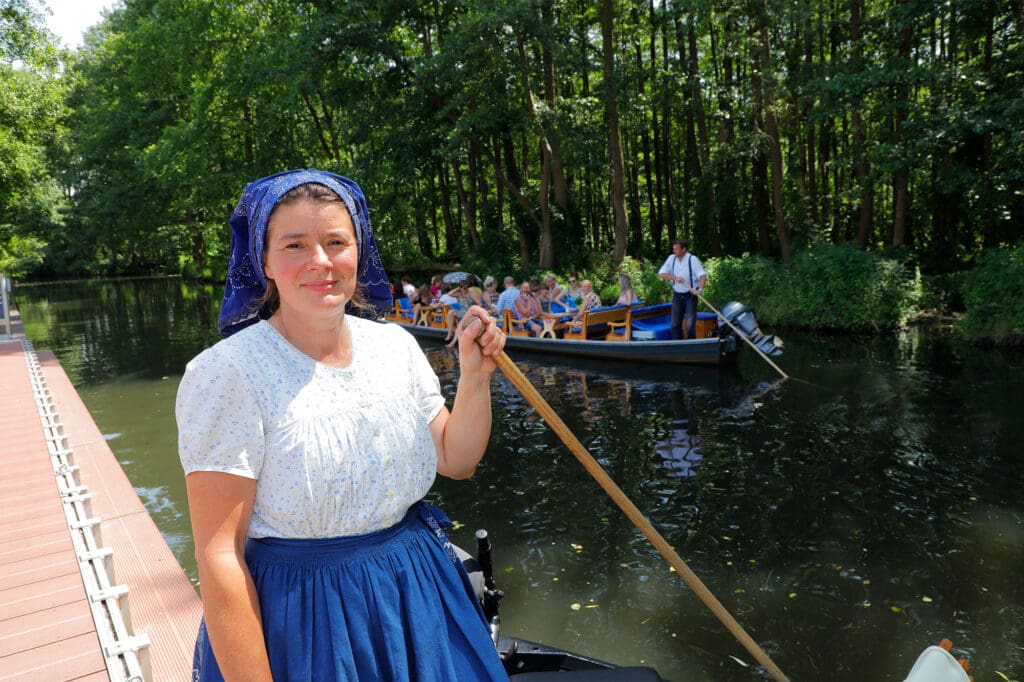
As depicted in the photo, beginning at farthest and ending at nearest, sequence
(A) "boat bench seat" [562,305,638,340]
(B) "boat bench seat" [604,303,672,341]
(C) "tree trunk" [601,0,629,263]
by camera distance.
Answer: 1. (C) "tree trunk" [601,0,629,263]
2. (A) "boat bench seat" [562,305,638,340]
3. (B) "boat bench seat" [604,303,672,341]

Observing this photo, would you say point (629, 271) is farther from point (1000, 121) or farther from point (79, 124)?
point (79, 124)

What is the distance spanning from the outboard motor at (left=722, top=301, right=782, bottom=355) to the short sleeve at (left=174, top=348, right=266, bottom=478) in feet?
36.6

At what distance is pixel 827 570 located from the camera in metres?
4.93

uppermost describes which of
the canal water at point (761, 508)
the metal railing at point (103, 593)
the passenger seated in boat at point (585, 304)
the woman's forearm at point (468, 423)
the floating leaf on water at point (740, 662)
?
the woman's forearm at point (468, 423)

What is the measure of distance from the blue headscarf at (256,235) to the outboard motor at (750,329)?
1087 cm

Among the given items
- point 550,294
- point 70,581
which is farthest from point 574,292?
point 70,581

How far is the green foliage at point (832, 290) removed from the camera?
14.5 metres


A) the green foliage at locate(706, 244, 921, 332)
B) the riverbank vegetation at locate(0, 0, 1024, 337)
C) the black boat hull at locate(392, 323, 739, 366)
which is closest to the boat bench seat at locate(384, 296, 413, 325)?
the black boat hull at locate(392, 323, 739, 366)

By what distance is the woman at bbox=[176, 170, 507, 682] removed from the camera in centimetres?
125

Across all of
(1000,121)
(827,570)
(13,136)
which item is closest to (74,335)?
Result: (13,136)

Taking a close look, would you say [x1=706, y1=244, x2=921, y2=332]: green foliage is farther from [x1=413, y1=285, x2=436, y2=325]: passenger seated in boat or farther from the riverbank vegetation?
[x1=413, y1=285, x2=436, y2=325]: passenger seated in boat

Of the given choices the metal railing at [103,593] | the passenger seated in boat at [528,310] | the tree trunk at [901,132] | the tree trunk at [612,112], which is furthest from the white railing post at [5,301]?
the tree trunk at [901,132]

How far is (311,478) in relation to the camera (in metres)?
1.31

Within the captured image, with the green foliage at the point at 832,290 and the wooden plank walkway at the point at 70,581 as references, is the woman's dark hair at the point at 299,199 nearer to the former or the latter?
the wooden plank walkway at the point at 70,581
